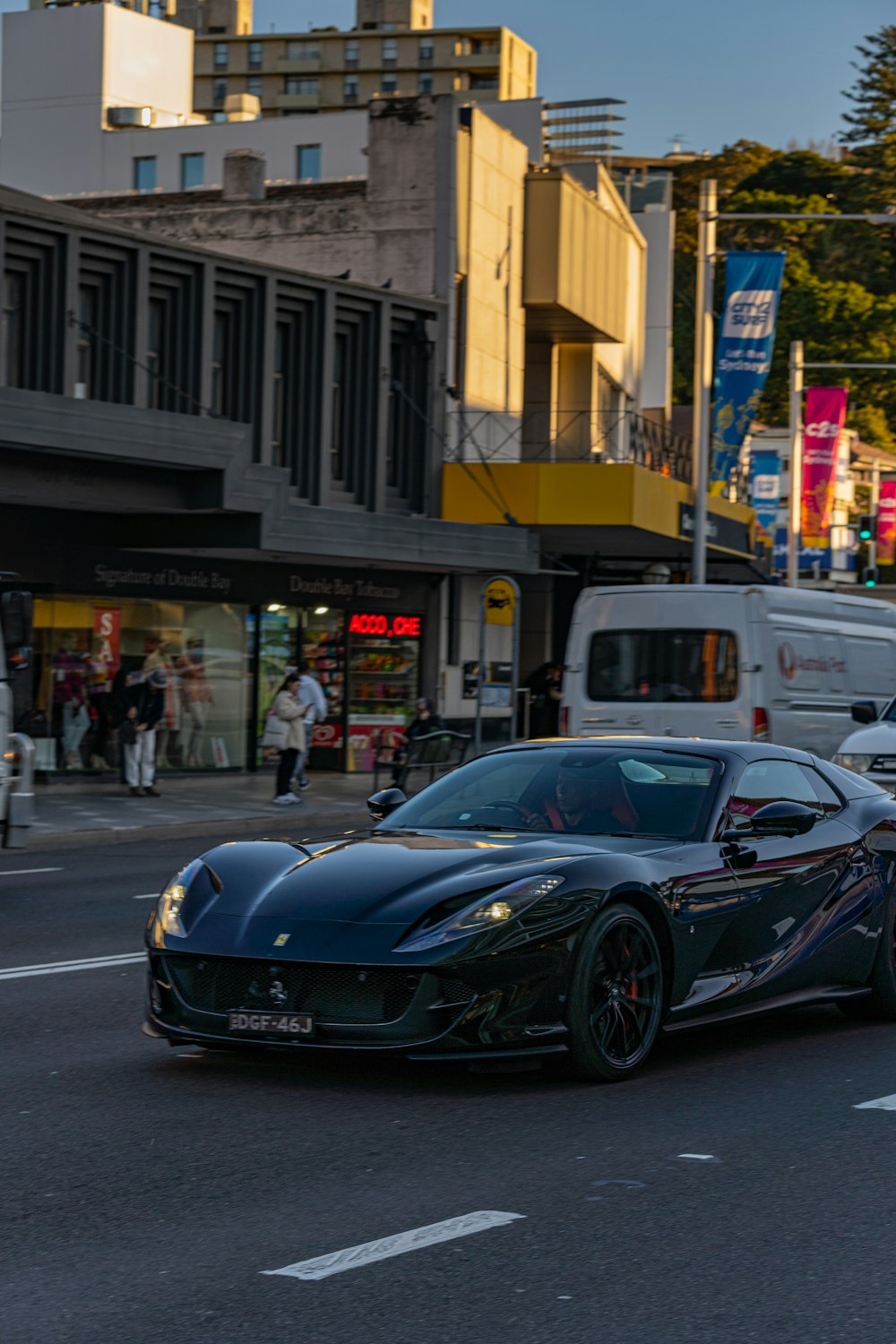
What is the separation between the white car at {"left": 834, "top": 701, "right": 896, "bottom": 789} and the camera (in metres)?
18.2

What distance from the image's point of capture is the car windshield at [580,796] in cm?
791

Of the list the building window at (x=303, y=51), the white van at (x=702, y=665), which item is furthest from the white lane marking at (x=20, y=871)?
the building window at (x=303, y=51)

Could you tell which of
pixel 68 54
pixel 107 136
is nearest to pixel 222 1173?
pixel 107 136

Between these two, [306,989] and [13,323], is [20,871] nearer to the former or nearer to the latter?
[306,989]

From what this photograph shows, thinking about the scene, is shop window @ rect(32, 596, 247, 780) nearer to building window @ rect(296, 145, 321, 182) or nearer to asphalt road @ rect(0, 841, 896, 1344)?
asphalt road @ rect(0, 841, 896, 1344)

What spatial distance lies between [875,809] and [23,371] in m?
18.7

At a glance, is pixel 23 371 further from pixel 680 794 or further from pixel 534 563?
pixel 680 794

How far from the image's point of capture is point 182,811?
895 inches

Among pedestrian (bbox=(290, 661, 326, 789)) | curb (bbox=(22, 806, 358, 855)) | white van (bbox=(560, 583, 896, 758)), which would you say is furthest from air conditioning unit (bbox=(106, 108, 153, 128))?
white van (bbox=(560, 583, 896, 758))

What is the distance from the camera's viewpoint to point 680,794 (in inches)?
316

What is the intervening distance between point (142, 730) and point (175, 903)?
17610 millimetres

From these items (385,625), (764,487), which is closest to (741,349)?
(385,625)

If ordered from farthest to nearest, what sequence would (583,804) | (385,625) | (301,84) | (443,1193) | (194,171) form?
1. (301,84)
2. (194,171)
3. (385,625)
4. (583,804)
5. (443,1193)

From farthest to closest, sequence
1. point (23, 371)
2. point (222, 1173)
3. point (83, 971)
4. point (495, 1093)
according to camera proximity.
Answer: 1. point (23, 371)
2. point (83, 971)
3. point (495, 1093)
4. point (222, 1173)
